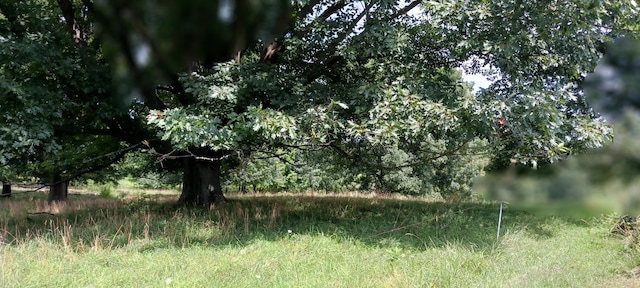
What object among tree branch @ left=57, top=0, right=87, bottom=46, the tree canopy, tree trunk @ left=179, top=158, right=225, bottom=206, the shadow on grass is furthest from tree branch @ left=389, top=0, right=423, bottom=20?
tree branch @ left=57, top=0, right=87, bottom=46

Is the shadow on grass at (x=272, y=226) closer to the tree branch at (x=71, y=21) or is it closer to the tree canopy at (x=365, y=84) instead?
the tree canopy at (x=365, y=84)

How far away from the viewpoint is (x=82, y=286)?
12.4 feet

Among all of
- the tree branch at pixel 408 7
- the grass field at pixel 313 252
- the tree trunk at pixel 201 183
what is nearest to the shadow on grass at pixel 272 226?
the grass field at pixel 313 252

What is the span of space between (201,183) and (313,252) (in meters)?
4.93

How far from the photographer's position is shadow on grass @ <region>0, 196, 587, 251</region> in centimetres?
583

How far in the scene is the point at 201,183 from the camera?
9352 mm

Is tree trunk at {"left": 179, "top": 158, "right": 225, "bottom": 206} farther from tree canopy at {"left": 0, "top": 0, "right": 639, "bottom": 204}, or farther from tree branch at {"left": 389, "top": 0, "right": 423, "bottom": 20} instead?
tree branch at {"left": 389, "top": 0, "right": 423, "bottom": 20}

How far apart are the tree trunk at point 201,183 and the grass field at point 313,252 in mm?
1049

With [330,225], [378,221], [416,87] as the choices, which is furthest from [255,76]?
[378,221]

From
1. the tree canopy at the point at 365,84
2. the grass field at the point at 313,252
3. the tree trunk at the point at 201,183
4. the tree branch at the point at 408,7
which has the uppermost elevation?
the tree branch at the point at 408,7

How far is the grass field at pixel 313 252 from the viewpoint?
3.97 meters

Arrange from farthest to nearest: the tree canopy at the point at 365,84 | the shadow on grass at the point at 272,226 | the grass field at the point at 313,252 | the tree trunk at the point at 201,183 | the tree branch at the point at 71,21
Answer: the tree trunk at the point at 201,183, the tree branch at the point at 71,21, the shadow on grass at the point at 272,226, the tree canopy at the point at 365,84, the grass field at the point at 313,252

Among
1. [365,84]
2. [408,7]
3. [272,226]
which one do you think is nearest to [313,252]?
[272,226]

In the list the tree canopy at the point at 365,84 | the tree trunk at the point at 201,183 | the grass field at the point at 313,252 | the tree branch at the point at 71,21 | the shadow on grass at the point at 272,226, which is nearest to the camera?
the grass field at the point at 313,252
